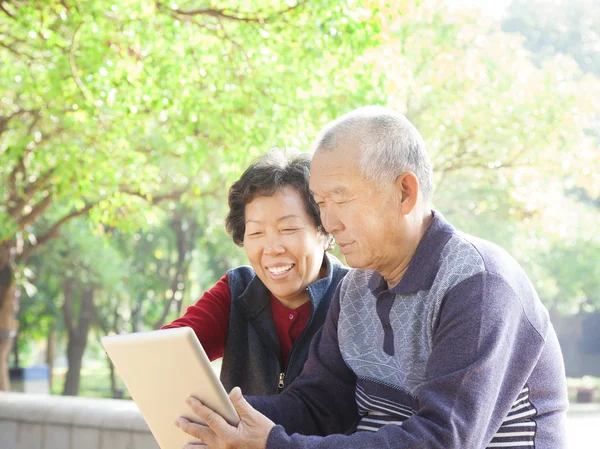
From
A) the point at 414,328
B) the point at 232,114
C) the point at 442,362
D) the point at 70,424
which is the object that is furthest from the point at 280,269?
the point at 232,114

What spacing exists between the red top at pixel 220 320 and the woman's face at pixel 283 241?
0.38 feet

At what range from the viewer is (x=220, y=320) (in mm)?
3137

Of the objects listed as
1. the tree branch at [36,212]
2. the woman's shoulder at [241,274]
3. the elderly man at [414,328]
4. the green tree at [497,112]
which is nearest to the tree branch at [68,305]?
the tree branch at [36,212]

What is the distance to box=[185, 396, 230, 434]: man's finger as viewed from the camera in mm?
2154

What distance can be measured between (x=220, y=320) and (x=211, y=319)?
46 mm

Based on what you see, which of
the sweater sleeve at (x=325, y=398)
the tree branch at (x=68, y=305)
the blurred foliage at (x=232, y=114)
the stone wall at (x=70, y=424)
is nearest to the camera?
the sweater sleeve at (x=325, y=398)

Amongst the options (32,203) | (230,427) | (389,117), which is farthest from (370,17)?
(32,203)

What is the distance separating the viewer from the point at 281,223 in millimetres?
2928

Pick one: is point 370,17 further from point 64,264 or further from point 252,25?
point 64,264

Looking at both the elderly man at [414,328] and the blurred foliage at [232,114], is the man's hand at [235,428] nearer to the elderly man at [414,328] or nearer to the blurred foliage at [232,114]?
the elderly man at [414,328]

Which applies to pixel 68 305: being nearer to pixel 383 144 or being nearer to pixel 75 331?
pixel 75 331

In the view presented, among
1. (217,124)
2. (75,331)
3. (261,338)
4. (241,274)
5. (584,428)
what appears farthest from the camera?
(75,331)

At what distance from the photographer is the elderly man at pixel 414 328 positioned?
6.48ft

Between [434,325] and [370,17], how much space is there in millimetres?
4647
